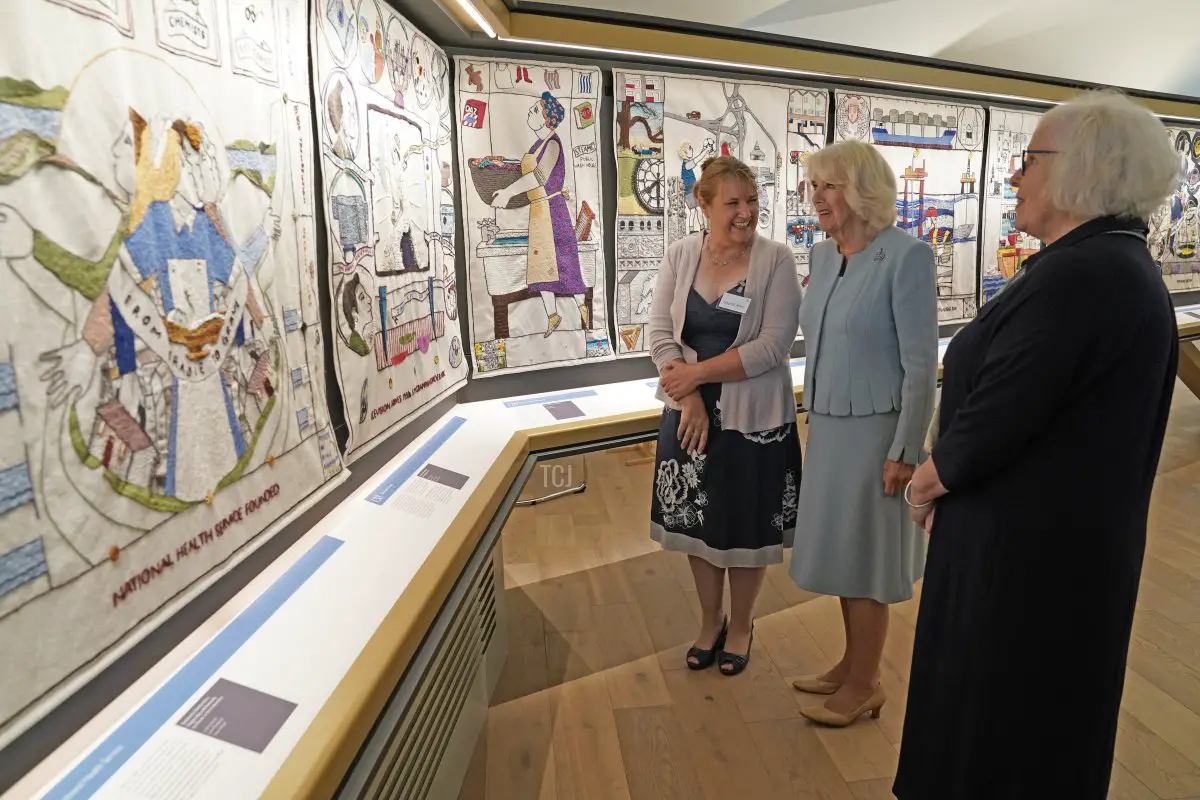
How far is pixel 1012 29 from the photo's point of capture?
5.03 meters

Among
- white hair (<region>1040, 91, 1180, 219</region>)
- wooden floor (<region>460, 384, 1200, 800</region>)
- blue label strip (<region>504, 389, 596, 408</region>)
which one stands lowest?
wooden floor (<region>460, 384, 1200, 800</region>)

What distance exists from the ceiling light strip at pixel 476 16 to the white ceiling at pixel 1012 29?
173 cm

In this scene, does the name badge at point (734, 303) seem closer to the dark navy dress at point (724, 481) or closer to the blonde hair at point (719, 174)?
the dark navy dress at point (724, 481)

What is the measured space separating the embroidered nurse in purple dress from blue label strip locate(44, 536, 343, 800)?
1.64 meters

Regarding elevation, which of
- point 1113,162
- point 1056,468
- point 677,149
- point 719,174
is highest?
point 677,149

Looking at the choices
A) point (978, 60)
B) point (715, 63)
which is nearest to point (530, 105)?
point (715, 63)

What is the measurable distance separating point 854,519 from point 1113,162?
108cm

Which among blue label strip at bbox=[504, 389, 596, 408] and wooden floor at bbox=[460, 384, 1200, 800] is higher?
blue label strip at bbox=[504, 389, 596, 408]

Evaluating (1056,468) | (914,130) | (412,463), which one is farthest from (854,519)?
(914,130)

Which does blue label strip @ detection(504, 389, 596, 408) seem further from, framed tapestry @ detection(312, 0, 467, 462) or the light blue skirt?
→ the light blue skirt

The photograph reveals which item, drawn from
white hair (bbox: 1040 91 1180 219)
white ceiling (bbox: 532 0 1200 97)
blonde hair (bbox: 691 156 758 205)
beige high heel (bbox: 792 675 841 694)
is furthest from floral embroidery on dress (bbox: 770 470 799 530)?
white ceiling (bbox: 532 0 1200 97)

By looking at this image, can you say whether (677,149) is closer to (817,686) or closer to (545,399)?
(545,399)

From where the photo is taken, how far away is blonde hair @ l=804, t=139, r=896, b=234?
1.82 meters

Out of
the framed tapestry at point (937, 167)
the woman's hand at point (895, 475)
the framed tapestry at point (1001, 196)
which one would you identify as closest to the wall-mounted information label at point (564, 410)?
the woman's hand at point (895, 475)
